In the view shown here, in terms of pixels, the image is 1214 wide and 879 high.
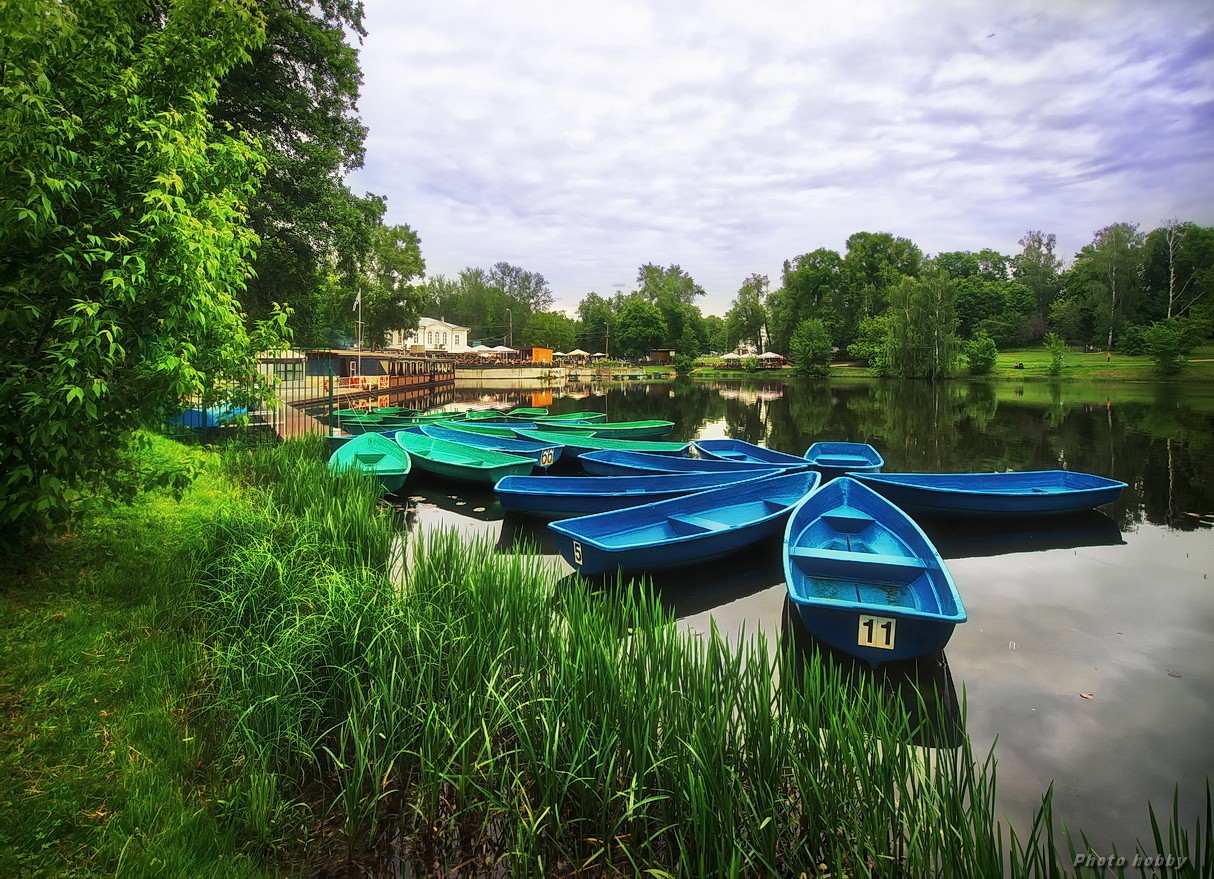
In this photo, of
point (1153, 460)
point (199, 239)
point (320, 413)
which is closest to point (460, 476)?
point (199, 239)

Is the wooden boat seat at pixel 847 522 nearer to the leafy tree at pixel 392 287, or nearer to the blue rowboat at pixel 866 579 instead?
the blue rowboat at pixel 866 579

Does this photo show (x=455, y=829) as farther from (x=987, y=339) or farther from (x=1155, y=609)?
Result: (x=987, y=339)

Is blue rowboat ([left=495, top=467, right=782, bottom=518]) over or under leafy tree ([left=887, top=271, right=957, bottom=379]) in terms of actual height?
under

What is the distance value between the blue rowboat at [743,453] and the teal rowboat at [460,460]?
4626 millimetres

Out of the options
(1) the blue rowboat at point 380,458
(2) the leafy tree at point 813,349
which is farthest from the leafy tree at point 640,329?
(1) the blue rowboat at point 380,458

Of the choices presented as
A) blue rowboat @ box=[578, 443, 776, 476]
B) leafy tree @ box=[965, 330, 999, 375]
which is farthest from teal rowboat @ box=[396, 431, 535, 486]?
leafy tree @ box=[965, 330, 999, 375]

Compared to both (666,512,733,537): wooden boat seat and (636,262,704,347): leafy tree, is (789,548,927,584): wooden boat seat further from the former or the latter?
(636,262,704,347): leafy tree

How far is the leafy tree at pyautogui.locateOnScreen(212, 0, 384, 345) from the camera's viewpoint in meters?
13.9

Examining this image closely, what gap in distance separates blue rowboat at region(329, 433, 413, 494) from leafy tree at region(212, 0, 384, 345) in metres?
5.63

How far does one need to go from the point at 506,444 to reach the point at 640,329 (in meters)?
63.1

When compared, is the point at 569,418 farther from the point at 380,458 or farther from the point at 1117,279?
the point at 1117,279

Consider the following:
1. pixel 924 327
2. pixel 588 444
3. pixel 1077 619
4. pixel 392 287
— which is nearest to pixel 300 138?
pixel 588 444

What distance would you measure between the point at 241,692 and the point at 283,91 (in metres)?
15.9

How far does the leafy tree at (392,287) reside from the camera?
47.3 metres
